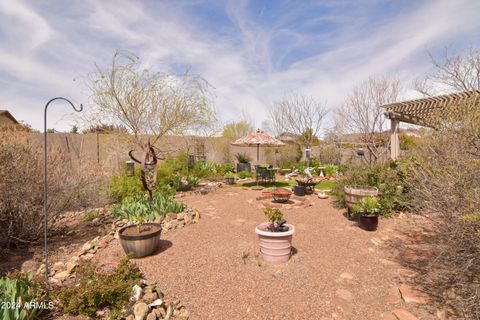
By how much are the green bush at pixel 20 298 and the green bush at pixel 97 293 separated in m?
0.22

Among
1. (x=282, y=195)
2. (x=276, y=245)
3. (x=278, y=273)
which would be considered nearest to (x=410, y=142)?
(x=282, y=195)

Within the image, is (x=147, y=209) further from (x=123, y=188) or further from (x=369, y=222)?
(x=369, y=222)

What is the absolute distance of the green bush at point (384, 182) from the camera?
563cm

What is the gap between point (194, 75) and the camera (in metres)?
8.70

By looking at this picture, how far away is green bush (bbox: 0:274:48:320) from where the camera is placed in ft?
6.42

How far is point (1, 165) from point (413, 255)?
6.55 meters

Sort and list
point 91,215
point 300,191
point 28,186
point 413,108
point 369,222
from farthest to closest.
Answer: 1. point 300,191
2. point 413,108
3. point 91,215
4. point 369,222
5. point 28,186

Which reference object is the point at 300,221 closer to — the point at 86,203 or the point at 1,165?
the point at 86,203

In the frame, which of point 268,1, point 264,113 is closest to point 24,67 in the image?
point 268,1

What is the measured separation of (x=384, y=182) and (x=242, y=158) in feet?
32.3

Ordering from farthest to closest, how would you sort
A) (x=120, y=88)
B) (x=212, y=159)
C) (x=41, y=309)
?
(x=212, y=159), (x=120, y=88), (x=41, y=309)

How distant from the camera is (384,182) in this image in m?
5.89

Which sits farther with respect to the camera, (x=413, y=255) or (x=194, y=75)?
(x=194, y=75)

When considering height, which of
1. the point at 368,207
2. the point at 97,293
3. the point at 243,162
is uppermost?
the point at 243,162
